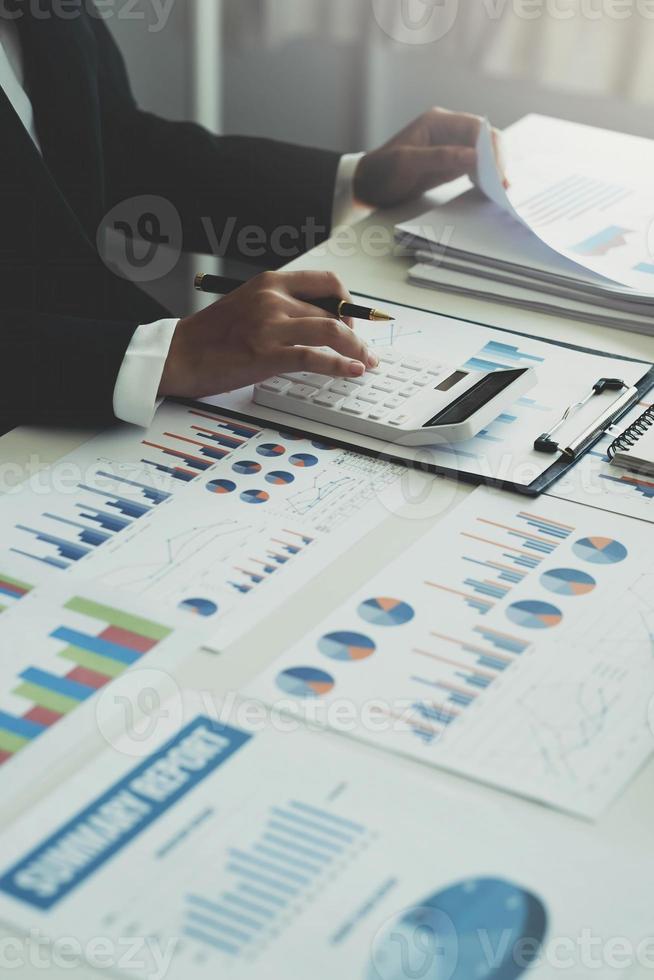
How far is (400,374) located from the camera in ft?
3.94

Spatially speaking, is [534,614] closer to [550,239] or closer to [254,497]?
[254,497]

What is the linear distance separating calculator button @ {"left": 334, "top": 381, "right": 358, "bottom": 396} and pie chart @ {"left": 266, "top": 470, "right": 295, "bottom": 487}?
13cm

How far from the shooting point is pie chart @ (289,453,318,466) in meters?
1.10

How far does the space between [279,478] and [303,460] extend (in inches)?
1.6

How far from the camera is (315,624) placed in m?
0.89

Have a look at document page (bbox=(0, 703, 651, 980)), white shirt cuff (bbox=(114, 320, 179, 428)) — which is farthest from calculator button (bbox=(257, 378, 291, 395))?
document page (bbox=(0, 703, 651, 980))

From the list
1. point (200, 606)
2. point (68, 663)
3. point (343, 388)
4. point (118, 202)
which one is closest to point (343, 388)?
point (343, 388)

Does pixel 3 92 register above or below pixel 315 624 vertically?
above

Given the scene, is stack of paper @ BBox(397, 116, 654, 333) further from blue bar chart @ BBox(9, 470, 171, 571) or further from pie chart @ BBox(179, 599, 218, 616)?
pie chart @ BBox(179, 599, 218, 616)

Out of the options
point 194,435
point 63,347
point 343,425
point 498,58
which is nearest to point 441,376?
point 343,425

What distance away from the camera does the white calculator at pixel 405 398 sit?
44.2 inches

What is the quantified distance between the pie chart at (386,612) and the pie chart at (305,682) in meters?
0.07

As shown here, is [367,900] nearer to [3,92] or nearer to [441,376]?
[441,376]

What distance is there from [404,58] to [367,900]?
2.77 m
